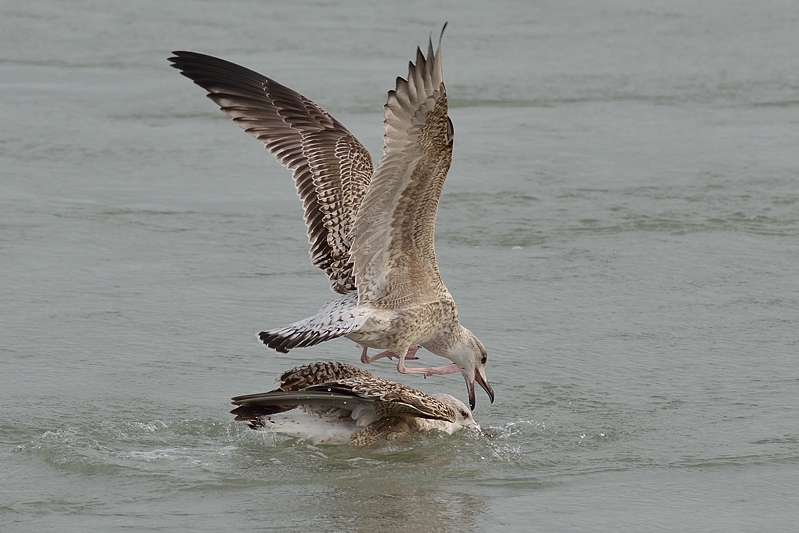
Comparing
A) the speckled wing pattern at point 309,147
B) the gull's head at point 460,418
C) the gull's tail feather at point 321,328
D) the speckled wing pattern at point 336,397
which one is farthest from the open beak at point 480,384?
the speckled wing pattern at point 309,147

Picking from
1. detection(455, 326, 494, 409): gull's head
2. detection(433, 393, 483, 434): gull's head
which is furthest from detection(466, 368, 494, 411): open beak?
detection(433, 393, 483, 434): gull's head

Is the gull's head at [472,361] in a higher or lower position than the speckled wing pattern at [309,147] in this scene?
lower

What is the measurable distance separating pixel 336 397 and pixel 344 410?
273 millimetres

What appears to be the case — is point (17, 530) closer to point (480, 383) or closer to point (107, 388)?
point (107, 388)

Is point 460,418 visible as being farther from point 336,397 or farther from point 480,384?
point 336,397

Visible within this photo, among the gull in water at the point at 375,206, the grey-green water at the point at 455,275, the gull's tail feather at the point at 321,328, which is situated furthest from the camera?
the gull's tail feather at the point at 321,328

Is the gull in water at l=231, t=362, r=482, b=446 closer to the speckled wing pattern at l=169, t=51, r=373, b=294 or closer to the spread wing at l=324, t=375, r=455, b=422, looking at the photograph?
the spread wing at l=324, t=375, r=455, b=422

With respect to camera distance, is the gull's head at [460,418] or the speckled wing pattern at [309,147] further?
the speckled wing pattern at [309,147]

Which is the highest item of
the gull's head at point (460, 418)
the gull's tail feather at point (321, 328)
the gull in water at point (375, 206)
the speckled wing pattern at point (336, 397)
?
the gull in water at point (375, 206)

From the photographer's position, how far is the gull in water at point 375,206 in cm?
532

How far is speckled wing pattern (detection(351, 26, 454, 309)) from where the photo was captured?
207 inches

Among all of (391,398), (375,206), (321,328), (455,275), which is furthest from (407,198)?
(455,275)

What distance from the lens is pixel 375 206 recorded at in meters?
5.69

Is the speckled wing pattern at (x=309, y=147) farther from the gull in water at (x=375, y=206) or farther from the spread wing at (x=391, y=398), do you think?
the spread wing at (x=391, y=398)
